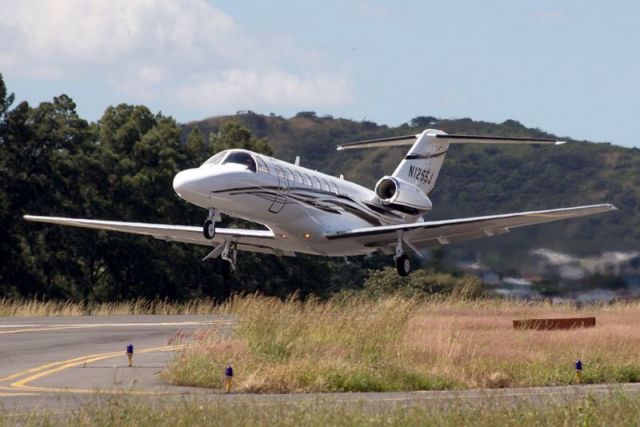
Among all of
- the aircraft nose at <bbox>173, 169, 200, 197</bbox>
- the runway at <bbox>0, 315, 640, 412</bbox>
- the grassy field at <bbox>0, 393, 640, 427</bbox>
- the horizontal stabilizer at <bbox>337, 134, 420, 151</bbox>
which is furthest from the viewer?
the horizontal stabilizer at <bbox>337, 134, 420, 151</bbox>

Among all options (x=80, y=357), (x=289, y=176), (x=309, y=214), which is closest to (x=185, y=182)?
(x=289, y=176)

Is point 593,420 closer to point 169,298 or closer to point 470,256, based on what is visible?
point 470,256

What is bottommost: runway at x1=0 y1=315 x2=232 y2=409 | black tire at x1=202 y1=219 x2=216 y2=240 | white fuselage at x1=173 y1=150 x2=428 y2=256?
runway at x1=0 y1=315 x2=232 y2=409

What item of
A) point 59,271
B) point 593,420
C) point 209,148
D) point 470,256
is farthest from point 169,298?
point 593,420

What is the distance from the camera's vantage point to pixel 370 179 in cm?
7450

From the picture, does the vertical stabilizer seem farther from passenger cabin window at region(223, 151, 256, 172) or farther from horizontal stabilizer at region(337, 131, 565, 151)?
passenger cabin window at region(223, 151, 256, 172)

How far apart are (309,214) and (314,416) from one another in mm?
20785

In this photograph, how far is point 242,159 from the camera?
1183 inches

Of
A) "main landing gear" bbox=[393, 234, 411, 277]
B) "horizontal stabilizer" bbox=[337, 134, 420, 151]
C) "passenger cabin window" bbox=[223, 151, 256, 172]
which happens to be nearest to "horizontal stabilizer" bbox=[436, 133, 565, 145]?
"horizontal stabilizer" bbox=[337, 134, 420, 151]

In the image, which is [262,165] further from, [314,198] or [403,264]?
[403,264]

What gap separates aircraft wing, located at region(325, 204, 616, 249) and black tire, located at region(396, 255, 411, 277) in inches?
18.4

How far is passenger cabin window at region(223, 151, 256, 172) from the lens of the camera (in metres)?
29.9

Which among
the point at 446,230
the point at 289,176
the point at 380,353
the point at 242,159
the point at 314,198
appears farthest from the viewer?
the point at 446,230

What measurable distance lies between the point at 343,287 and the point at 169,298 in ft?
34.9
